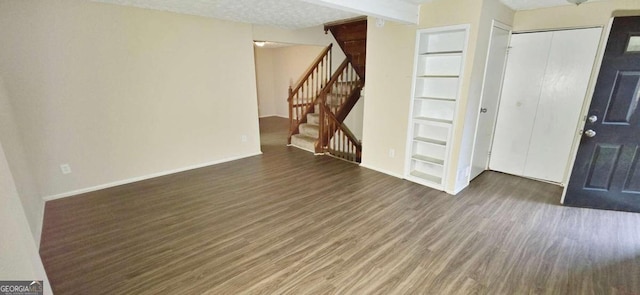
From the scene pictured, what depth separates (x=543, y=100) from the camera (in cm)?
351

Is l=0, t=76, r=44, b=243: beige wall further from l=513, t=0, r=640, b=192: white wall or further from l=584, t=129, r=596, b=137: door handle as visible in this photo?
l=513, t=0, r=640, b=192: white wall

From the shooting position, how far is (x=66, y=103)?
303 cm

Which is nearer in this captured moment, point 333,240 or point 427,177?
point 333,240

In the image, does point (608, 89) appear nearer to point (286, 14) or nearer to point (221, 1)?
point (286, 14)

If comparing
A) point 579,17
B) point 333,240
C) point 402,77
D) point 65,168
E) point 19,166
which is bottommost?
point 333,240

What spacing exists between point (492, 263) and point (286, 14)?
363cm

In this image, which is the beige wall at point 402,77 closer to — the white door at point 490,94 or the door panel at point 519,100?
the white door at point 490,94

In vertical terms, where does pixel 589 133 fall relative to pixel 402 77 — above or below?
below

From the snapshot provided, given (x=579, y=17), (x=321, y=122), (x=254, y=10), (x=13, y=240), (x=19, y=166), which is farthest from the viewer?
(x=321, y=122)

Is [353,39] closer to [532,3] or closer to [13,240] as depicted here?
[532,3]

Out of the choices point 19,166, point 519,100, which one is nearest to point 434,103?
point 519,100

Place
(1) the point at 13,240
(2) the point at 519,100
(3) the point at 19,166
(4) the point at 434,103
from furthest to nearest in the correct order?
(2) the point at 519,100
(4) the point at 434,103
(3) the point at 19,166
(1) the point at 13,240

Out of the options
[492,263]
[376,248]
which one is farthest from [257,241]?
[492,263]

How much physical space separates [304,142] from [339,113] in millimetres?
883
